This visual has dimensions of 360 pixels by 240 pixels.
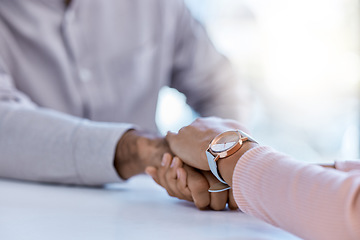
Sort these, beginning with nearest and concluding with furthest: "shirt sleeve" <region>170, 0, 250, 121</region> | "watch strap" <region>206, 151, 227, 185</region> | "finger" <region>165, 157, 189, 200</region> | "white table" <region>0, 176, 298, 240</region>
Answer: "white table" <region>0, 176, 298, 240</region>
"watch strap" <region>206, 151, 227, 185</region>
"finger" <region>165, 157, 189, 200</region>
"shirt sleeve" <region>170, 0, 250, 121</region>

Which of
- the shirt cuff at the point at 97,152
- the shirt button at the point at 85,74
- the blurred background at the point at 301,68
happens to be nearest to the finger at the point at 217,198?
the shirt cuff at the point at 97,152

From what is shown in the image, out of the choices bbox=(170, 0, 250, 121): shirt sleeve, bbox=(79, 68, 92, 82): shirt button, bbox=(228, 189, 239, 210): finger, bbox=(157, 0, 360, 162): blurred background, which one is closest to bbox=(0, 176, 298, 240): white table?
bbox=(228, 189, 239, 210): finger

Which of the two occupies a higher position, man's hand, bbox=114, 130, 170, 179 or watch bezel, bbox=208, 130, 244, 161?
watch bezel, bbox=208, 130, 244, 161

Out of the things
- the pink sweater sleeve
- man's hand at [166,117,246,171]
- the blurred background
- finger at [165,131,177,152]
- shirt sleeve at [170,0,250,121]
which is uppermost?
the pink sweater sleeve

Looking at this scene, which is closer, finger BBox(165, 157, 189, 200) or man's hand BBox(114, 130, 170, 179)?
finger BBox(165, 157, 189, 200)

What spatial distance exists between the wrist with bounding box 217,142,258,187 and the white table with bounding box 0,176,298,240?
7 cm

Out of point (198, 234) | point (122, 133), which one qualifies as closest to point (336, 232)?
point (198, 234)

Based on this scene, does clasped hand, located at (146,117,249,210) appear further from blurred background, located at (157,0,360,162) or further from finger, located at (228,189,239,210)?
blurred background, located at (157,0,360,162)

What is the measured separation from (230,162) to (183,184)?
150 mm

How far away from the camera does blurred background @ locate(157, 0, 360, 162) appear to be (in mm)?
3430

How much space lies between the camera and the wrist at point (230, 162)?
0.58 meters

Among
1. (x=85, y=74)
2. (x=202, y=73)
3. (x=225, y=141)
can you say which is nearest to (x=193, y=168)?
(x=225, y=141)

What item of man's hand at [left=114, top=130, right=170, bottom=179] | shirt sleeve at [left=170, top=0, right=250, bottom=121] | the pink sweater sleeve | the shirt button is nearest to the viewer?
the pink sweater sleeve

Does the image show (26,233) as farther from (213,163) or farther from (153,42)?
(153,42)
